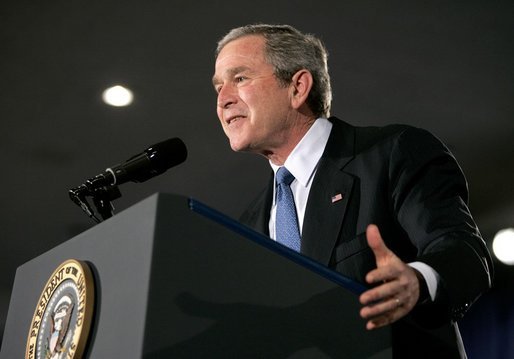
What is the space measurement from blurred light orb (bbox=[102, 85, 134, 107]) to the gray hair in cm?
250

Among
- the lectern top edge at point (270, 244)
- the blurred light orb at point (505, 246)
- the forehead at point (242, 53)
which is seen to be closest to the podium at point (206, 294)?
the lectern top edge at point (270, 244)

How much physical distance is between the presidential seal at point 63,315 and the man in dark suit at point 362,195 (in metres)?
0.36

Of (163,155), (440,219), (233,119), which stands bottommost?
(440,219)

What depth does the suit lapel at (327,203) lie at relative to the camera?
1.29 metres

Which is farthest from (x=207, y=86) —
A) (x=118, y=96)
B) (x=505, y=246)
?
(x=505, y=246)

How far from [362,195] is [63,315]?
654mm

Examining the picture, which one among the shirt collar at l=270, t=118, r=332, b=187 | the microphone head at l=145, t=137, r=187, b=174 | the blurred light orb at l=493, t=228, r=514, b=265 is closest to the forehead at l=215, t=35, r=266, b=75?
the shirt collar at l=270, t=118, r=332, b=187

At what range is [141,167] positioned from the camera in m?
1.32

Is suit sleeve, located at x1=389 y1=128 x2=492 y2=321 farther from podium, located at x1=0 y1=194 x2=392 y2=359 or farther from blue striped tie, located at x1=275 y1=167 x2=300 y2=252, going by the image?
blue striped tie, located at x1=275 y1=167 x2=300 y2=252

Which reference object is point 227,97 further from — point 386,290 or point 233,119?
point 386,290

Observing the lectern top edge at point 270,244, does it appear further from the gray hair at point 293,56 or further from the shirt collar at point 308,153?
the gray hair at point 293,56

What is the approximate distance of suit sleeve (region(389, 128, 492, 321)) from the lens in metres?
1.00

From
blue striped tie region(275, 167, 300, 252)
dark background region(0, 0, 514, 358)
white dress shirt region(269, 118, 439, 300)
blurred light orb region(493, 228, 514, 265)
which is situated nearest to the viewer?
blue striped tie region(275, 167, 300, 252)

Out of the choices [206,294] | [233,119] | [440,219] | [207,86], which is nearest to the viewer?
[206,294]
